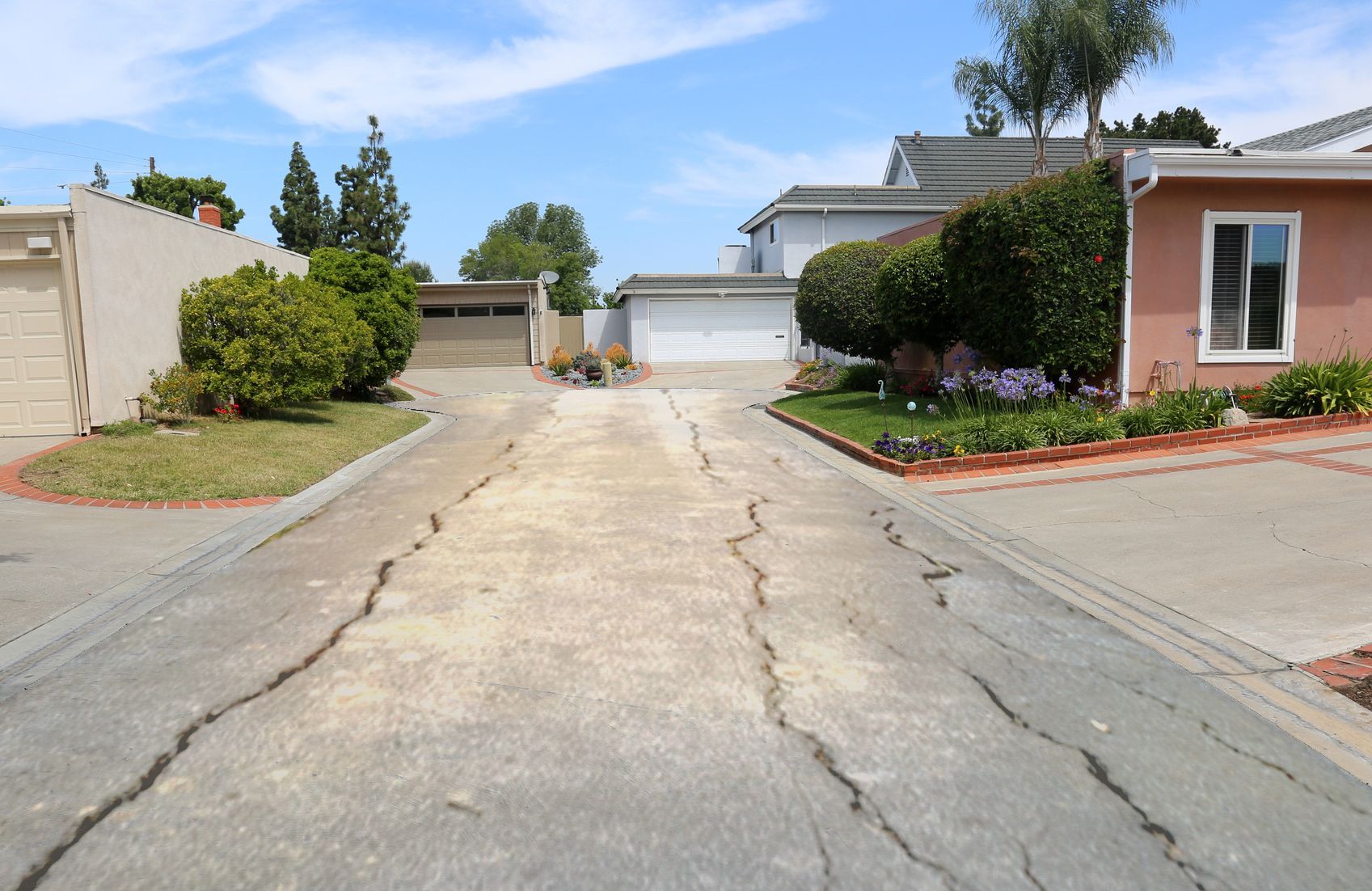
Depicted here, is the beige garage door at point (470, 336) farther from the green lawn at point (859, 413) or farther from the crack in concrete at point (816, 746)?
the crack in concrete at point (816, 746)

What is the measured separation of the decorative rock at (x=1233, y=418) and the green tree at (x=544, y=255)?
3568 cm

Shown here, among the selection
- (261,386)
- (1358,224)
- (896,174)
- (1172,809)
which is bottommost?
(1172,809)

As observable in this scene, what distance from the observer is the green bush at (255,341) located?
14180 millimetres

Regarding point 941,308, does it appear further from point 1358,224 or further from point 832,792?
point 832,792

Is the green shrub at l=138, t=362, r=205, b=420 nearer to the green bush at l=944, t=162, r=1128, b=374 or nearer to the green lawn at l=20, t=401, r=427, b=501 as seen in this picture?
the green lawn at l=20, t=401, r=427, b=501

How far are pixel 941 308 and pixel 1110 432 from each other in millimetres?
4449

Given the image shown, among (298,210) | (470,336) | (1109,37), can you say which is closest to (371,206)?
(298,210)

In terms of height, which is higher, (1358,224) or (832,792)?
(1358,224)

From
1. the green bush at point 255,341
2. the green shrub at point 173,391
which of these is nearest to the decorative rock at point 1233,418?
the green bush at point 255,341

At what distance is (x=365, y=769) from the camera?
12.4ft

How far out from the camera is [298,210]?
167ft

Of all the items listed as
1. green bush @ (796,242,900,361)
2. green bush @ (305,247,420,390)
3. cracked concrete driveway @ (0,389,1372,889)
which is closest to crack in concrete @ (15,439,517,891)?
cracked concrete driveway @ (0,389,1372,889)

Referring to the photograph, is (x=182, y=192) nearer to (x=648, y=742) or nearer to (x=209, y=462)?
(x=209, y=462)

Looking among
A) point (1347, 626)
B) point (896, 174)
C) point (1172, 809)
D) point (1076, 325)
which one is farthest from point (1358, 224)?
point (896, 174)
